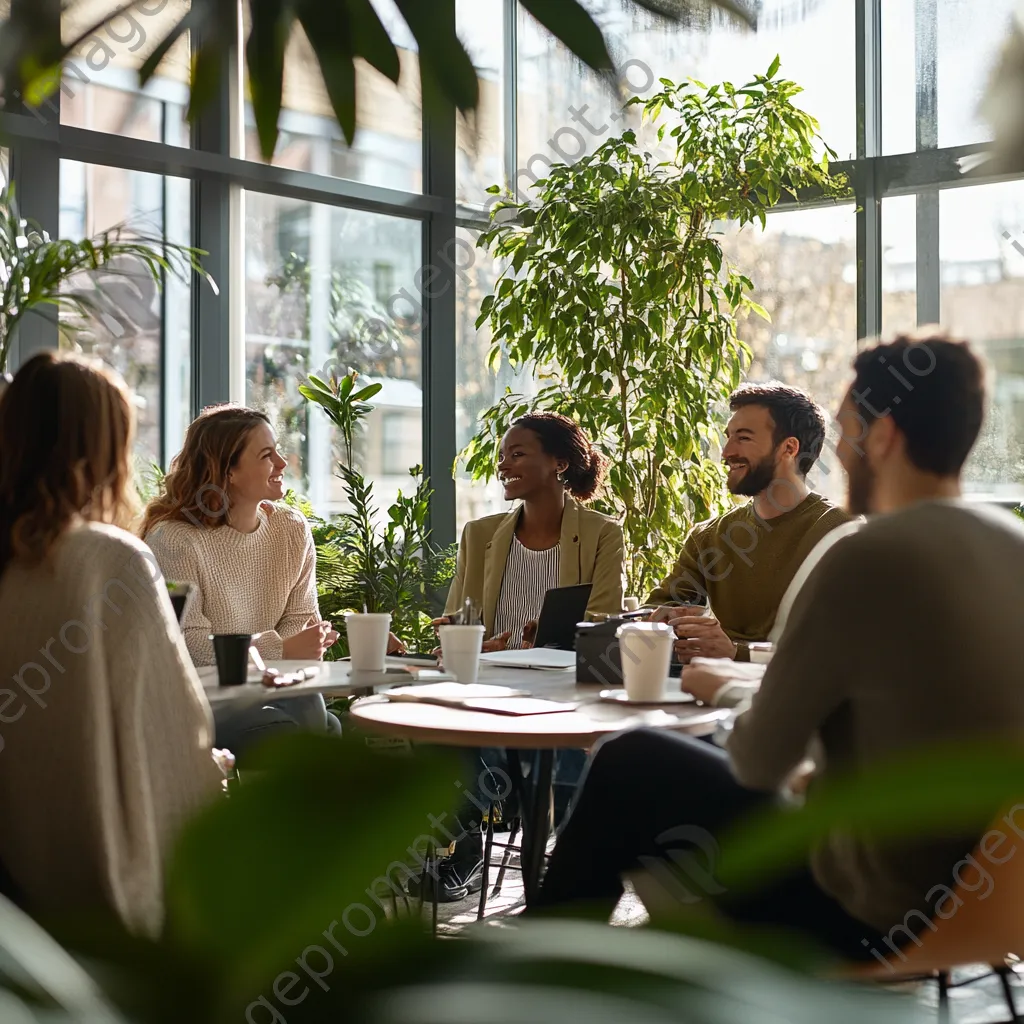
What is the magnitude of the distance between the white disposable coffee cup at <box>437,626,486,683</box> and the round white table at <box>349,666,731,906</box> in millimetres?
57

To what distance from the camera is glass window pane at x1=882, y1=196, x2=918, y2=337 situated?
5246mm

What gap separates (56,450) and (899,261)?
4.24 metres

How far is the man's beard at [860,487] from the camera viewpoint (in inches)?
68.7

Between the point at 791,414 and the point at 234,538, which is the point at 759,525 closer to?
the point at 791,414

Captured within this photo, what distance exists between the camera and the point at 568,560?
3.61 metres

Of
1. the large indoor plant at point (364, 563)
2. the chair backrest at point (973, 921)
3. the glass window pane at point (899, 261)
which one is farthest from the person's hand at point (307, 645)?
the glass window pane at point (899, 261)

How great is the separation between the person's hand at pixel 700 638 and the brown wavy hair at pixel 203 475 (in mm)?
1193

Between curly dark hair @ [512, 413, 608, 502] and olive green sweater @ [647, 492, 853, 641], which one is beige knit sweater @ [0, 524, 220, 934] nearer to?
olive green sweater @ [647, 492, 853, 641]

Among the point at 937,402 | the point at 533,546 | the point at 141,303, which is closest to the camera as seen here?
the point at 937,402

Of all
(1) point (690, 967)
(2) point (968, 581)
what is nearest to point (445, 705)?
(2) point (968, 581)

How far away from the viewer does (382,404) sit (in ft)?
19.1

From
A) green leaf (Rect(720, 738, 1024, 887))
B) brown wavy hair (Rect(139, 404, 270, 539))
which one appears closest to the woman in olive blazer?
brown wavy hair (Rect(139, 404, 270, 539))

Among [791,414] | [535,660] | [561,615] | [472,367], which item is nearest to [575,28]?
[535,660]

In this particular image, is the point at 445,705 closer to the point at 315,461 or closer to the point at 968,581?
the point at 968,581
